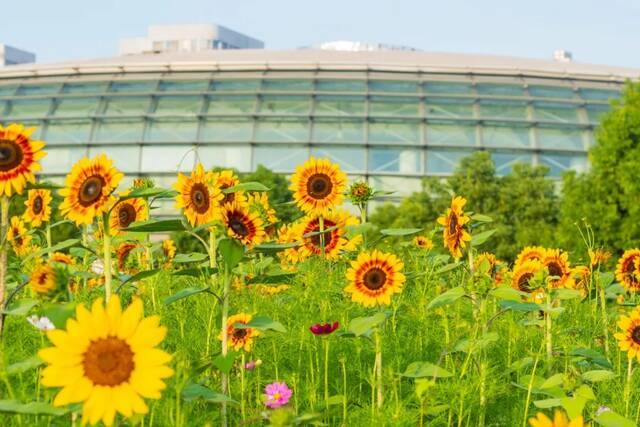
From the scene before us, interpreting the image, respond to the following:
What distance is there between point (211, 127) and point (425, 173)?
8250mm

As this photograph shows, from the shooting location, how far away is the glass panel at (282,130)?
108 ft

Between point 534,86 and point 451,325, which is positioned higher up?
point 534,86

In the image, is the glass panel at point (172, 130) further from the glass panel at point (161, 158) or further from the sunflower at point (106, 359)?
the sunflower at point (106, 359)

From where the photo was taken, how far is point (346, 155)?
3234cm

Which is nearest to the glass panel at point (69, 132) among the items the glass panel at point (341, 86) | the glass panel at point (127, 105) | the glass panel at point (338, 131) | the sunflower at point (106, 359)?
the glass panel at point (127, 105)

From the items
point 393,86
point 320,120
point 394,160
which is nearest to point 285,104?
point 320,120

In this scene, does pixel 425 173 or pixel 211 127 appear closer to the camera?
pixel 425 173

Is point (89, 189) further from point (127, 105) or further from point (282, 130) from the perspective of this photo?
point (127, 105)

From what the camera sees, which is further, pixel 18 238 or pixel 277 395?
pixel 18 238

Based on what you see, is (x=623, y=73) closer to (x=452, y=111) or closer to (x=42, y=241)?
(x=452, y=111)

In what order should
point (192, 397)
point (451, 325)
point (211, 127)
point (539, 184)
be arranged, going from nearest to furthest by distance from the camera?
point (192, 397) < point (451, 325) < point (539, 184) < point (211, 127)

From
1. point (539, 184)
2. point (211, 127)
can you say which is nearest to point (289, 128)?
point (211, 127)

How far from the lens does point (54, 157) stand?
35.4 m

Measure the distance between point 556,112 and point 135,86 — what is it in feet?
54.7
